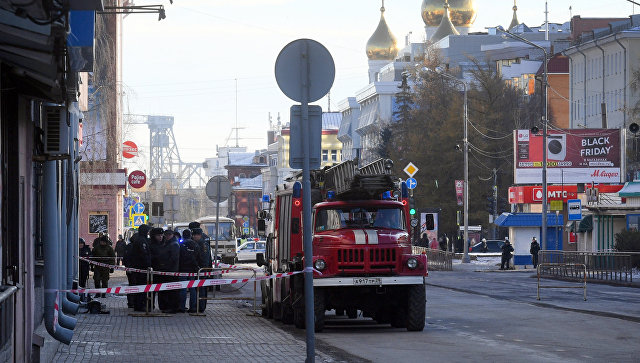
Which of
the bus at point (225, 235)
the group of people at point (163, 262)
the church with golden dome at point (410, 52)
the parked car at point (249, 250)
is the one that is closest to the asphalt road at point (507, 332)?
the group of people at point (163, 262)

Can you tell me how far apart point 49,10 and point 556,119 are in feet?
346

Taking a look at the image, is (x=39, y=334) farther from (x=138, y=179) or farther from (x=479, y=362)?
(x=138, y=179)

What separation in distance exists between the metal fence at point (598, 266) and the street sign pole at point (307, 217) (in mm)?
28205

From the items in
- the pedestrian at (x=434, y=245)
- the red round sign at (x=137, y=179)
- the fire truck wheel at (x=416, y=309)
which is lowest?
the pedestrian at (x=434, y=245)

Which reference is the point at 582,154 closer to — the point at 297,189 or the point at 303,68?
the point at 297,189

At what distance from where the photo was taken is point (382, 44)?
595 feet

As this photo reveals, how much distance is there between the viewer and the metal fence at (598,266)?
1645 inches

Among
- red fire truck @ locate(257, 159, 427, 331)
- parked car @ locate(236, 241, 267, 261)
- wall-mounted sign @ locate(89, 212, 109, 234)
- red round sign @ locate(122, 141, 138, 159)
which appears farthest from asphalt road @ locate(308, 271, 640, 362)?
parked car @ locate(236, 241, 267, 261)

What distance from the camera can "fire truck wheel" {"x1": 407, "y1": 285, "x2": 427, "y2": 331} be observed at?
20.6 metres

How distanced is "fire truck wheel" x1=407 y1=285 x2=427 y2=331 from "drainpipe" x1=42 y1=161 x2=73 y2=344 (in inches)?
290

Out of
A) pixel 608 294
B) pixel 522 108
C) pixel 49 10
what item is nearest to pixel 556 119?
pixel 522 108

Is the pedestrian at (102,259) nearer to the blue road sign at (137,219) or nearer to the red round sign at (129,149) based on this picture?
the red round sign at (129,149)

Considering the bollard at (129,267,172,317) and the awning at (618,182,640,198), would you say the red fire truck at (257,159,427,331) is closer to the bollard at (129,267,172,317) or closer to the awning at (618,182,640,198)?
the bollard at (129,267,172,317)

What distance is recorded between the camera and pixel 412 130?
308 ft
